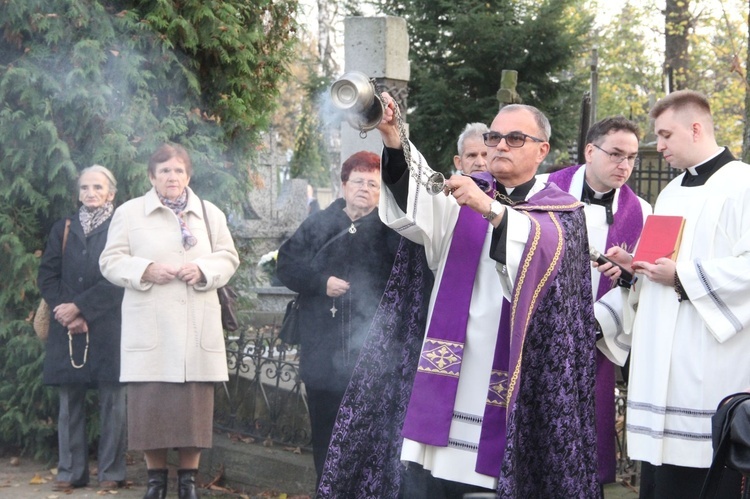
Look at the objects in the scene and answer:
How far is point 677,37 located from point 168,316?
683 inches

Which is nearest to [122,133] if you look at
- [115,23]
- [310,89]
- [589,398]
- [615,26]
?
[115,23]

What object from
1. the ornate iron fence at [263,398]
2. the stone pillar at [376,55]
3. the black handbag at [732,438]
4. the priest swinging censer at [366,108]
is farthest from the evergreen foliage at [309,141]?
the black handbag at [732,438]

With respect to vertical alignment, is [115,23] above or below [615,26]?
below

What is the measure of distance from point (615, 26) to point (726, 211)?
85.9ft

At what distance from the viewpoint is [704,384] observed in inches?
175

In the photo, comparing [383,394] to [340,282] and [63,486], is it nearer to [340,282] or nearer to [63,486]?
[340,282]

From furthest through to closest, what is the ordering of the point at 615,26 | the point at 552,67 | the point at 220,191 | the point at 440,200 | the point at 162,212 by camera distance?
the point at 615,26 < the point at 552,67 < the point at 220,191 < the point at 162,212 < the point at 440,200

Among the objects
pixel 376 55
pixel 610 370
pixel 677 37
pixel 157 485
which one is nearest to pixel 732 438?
pixel 610 370

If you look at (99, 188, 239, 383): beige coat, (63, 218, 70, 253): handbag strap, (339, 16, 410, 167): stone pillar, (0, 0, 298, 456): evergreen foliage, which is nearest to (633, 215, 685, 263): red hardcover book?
(99, 188, 239, 383): beige coat

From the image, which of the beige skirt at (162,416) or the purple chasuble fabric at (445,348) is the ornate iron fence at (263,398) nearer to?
the beige skirt at (162,416)

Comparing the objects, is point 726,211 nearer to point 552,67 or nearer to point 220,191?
point 220,191

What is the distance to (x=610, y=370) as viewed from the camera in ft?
17.5

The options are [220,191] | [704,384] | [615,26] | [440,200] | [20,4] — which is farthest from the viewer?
[615,26]

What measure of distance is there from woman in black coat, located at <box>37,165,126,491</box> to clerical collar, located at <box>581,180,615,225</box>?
2.95m
